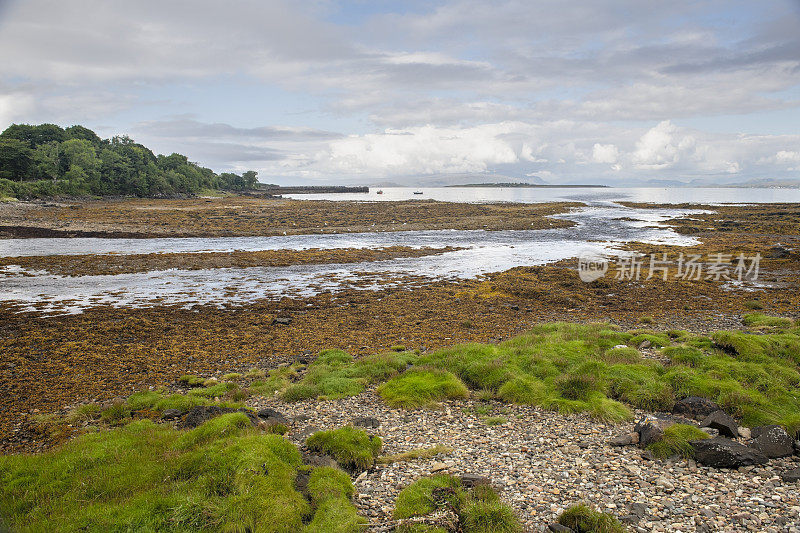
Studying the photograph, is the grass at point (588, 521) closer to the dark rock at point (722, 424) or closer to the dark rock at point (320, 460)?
the dark rock at point (320, 460)

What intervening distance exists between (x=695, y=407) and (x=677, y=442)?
7.97 ft

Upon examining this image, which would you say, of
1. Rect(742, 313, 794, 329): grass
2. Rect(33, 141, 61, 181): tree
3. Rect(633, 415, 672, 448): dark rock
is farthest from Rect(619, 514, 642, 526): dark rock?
Rect(33, 141, 61, 181): tree

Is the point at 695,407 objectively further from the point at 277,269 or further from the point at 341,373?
the point at 277,269

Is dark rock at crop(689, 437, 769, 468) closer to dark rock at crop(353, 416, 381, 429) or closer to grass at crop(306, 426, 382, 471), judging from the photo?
grass at crop(306, 426, 382, 471)

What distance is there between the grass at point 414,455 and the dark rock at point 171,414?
228 inches

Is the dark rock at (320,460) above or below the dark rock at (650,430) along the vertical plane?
below

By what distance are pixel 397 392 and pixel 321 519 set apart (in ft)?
18.3

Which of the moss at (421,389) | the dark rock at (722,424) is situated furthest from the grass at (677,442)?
the moss at (421,389)

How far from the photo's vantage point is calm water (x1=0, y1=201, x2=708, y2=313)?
80.4 feet

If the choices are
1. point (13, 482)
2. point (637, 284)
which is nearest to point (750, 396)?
point (13, 482)

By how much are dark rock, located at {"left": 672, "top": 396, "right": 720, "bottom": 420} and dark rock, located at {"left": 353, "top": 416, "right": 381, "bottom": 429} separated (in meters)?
7.42

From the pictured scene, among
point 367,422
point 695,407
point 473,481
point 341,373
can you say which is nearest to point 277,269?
point 341,373

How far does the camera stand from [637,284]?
2798 centimetres

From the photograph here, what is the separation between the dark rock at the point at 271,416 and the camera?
33.6 ft
